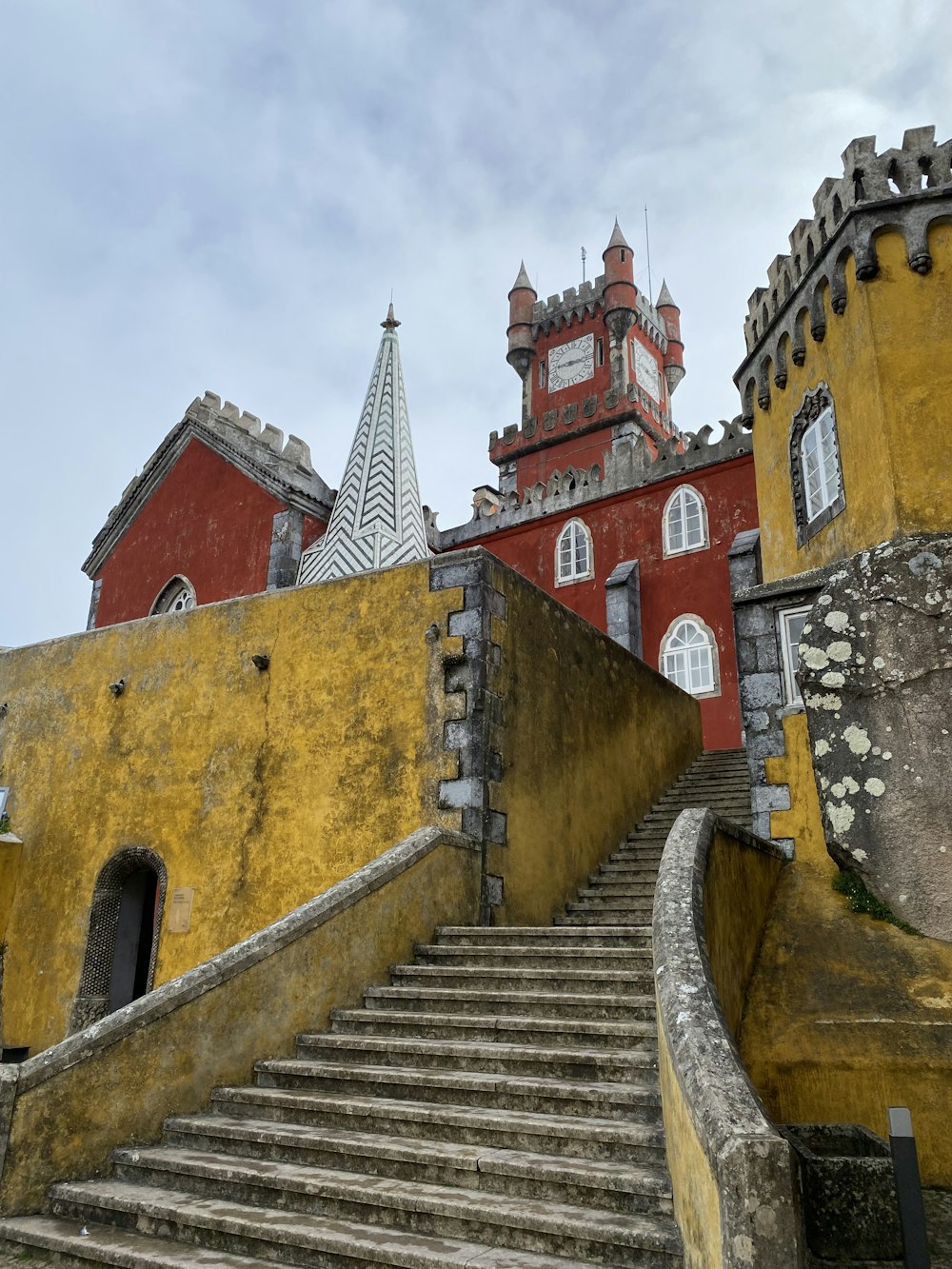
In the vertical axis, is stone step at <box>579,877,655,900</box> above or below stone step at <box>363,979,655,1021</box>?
above

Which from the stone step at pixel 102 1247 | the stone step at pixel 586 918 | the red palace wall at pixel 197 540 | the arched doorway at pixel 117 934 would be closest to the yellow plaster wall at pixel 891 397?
the stone step at pixel 586 918

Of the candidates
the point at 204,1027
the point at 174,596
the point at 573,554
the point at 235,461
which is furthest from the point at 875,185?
the point at 174,596

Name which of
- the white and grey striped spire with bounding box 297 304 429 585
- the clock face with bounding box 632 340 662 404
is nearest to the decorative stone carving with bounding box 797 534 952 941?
the white and grey striped spire with bounding box 297 304 429 585

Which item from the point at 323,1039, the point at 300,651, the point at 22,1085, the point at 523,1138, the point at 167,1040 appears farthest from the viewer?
the point at 300,651

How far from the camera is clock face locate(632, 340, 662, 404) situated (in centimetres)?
3078

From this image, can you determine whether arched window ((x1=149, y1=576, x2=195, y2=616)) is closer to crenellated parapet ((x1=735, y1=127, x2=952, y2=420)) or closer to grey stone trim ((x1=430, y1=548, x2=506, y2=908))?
grey stone trim ((x1=430, y1=548, x2=506, y2=908))

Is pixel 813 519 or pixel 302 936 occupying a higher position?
pixel 813 519

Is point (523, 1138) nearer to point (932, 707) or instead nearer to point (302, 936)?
point (302, 936)

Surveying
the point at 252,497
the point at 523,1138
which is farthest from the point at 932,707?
the point at 252,497

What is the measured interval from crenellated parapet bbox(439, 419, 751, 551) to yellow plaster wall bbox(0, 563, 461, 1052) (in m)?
10.4

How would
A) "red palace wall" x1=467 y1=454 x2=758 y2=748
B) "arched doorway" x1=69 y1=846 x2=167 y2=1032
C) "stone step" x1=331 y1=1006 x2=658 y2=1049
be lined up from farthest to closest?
"red palace wall" x1=467 y1=454 x2=758 y2=748 → "arched doorway" x1=69 y1=846 x2=167 y2=1032 → "stone step" x1=331 y1=1006 x2=658 y2=1049

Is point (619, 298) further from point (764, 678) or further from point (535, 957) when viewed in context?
point (535, 957)

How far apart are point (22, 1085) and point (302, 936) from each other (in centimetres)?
167

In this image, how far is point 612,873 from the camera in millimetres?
9094
